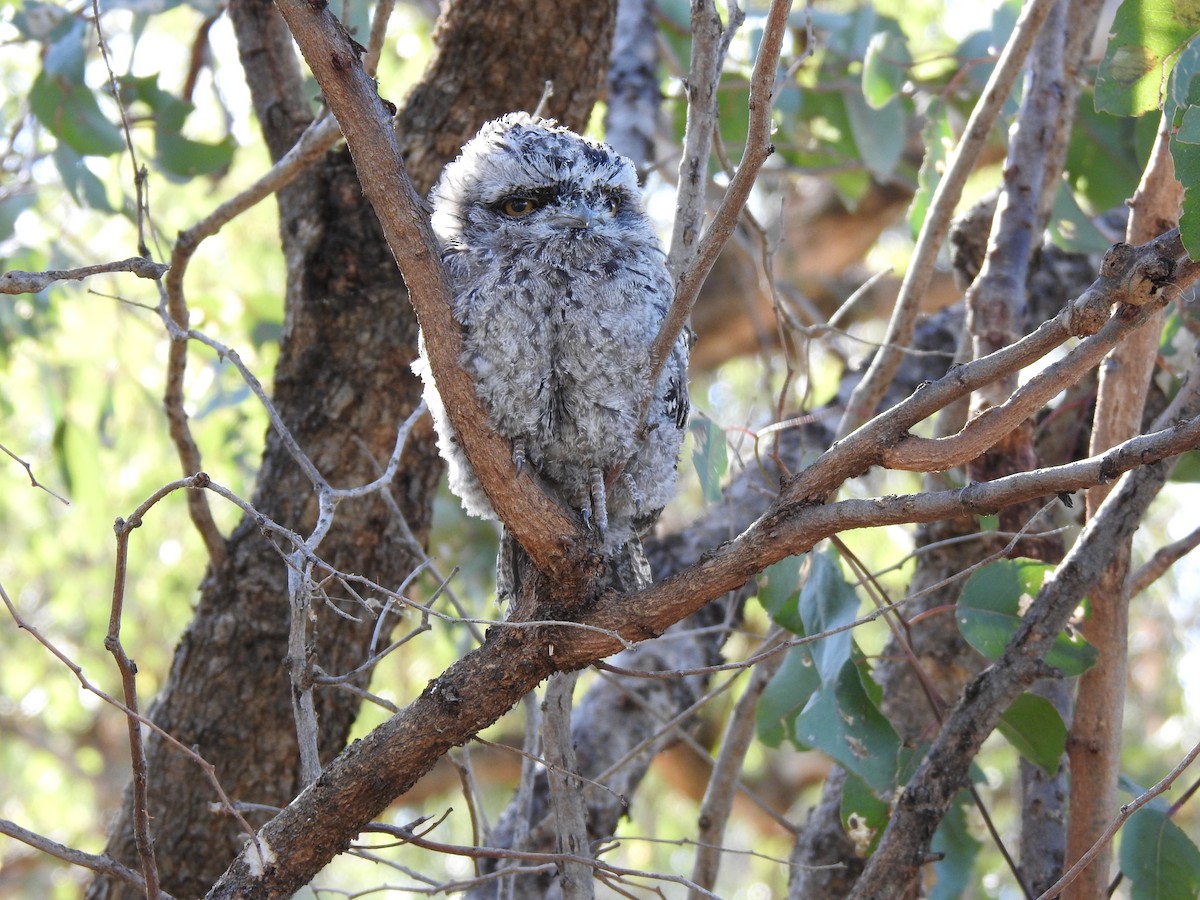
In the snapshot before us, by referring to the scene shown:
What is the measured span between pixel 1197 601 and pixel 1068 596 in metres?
6.36

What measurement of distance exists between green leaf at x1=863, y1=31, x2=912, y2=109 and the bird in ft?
3.72

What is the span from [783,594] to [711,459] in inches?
13.0

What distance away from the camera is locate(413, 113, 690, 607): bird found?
2.23 meters

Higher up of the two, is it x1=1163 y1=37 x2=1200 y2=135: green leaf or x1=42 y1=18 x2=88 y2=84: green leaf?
x1=42 y1=18 x2=88 y2=84: green leaf

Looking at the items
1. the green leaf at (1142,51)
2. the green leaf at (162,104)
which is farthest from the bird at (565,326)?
the green leaf at (162,104)

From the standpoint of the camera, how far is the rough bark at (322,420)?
2.74 metres

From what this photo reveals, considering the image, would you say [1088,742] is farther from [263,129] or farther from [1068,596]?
[263,129]

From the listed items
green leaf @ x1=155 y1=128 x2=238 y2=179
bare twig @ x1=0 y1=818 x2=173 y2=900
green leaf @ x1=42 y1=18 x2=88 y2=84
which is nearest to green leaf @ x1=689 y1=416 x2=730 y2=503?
bare twig @ x1=0 y1=818 x2=173 y2=900

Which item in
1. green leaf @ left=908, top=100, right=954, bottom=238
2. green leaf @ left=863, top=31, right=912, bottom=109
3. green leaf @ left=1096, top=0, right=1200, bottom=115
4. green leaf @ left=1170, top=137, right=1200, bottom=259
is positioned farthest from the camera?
green leaf @ left=863, top=31, right=912, bottom=109

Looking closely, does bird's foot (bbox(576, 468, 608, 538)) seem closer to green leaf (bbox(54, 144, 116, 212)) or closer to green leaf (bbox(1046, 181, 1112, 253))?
green leaf (bbox(1046, 181, 1112, 253))

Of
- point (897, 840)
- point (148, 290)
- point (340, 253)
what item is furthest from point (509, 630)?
point (148, 290)

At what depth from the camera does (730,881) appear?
28.5 feet

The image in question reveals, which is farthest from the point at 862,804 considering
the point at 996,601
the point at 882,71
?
the point at 882,71

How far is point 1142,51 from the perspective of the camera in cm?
211
